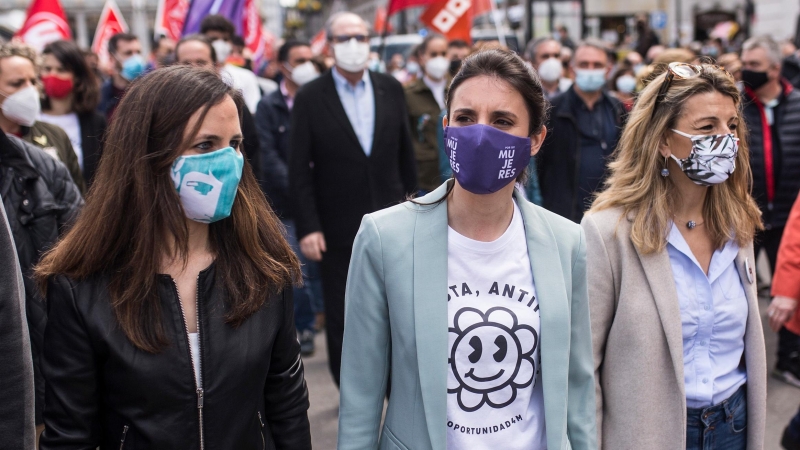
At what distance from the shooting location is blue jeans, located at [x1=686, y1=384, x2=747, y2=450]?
2.80 meters

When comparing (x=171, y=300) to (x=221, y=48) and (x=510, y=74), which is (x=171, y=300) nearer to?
(x=510, y=74)

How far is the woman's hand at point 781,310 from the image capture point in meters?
3.71

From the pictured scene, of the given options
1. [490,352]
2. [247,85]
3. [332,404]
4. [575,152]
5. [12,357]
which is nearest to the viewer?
[12,357]

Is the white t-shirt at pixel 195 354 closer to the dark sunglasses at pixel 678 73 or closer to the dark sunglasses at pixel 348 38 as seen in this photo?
the dark sunglasses at pixel 678 73

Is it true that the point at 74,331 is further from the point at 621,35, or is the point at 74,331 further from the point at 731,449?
the point at 621,35

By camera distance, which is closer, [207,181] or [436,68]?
[207,181]

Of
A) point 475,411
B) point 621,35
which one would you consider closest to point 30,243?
point 475,411

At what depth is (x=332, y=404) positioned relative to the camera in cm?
545

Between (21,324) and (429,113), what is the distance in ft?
17.7

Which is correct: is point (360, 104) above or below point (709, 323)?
above

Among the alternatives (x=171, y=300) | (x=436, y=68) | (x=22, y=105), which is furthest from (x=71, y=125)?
(x=171, y=300)

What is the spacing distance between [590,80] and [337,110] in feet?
6.84

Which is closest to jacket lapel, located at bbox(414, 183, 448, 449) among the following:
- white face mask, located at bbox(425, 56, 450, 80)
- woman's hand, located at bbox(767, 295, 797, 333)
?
woman's hand, located at bbox(767, 295, 797, 333)

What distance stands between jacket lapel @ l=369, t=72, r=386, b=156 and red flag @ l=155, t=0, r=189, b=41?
661 cm
